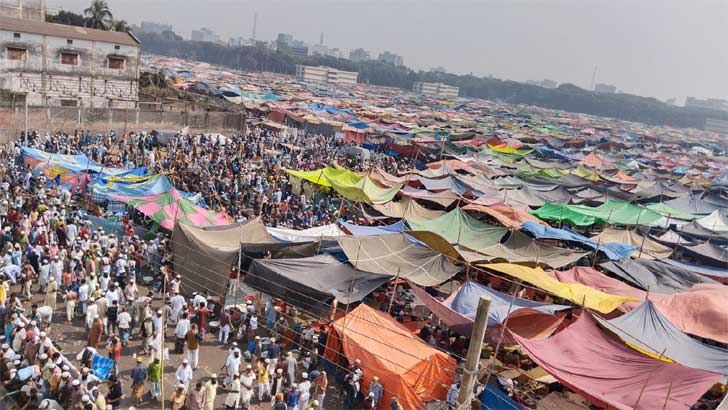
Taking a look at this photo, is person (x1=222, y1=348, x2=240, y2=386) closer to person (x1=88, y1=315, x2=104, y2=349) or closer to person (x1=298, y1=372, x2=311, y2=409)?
person (x1=298, y1=372, x2=311, y2=409)

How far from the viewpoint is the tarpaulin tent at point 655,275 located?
48.2 feet

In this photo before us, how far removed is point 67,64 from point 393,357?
27.7 metres

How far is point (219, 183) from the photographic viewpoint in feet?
69.5

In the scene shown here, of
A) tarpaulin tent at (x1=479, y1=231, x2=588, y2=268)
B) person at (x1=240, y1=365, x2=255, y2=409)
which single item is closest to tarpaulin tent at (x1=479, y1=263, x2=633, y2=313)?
tarpaulin tent at (x1=479, y1=231, x2=588, y2=268)

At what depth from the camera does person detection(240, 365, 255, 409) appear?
9.35 metres

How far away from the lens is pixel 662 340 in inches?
419

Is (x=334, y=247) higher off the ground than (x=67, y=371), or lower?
higher

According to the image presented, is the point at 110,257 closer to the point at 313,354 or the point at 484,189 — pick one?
the point at 313,354

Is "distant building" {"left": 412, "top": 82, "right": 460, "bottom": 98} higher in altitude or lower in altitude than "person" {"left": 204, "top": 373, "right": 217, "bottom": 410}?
higher

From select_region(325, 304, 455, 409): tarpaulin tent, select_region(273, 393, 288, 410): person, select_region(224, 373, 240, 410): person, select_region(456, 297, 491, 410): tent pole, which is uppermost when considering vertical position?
select_region(456, 297, 491, 410): tent pole

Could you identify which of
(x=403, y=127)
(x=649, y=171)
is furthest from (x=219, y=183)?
(x=649, y=171)

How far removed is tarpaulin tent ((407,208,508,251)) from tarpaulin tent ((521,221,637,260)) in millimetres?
2020

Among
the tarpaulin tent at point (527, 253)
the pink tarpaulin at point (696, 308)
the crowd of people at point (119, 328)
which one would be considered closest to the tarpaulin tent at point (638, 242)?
the tarpaulin tent at point (527, 253)

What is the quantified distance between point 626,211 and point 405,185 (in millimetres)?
8900
